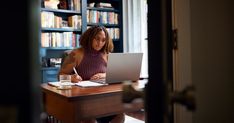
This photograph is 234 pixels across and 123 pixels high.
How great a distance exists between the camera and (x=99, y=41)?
8.02ft

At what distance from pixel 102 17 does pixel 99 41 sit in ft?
5.99

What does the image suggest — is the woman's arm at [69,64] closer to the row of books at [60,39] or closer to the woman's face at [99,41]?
the woman's face at [99,41]

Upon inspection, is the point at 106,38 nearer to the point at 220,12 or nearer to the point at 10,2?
the point at 220,12

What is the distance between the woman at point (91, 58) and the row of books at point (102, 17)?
5.31 ft

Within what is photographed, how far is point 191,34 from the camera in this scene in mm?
1062

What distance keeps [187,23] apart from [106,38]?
1.50 m

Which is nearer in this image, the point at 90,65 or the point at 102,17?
the point at 90,65

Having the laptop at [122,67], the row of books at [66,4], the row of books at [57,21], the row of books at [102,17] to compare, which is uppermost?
the row of books at [66,4]

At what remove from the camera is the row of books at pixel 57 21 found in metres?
3.61

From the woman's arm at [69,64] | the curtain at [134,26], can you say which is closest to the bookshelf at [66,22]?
the curtain at [134,26]

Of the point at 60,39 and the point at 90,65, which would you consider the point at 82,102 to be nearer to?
the point at 90,65

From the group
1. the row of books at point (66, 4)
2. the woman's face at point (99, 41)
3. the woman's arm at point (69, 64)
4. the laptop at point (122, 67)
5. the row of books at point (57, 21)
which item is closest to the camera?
the laptop at point (122, 67)

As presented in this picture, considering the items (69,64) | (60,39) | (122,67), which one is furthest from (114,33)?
(122,67)

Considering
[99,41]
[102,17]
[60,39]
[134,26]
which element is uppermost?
[102,17]
